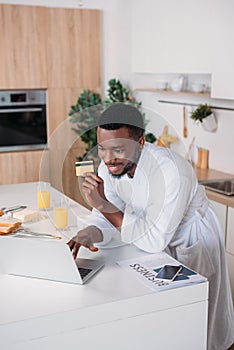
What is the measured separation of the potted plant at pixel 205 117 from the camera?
11.9 feet

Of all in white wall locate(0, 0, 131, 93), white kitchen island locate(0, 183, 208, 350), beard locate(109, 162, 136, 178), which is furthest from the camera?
white wall locate(0, 0, 131, 93)

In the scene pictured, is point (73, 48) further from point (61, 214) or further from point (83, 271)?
point (83, 271)

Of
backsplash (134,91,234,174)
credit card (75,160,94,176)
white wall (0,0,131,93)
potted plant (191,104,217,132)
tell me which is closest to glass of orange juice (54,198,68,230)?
credit card (75,160,94,176)

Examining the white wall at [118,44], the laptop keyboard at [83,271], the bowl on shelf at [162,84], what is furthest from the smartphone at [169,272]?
the bowl on shelf at [162,84]

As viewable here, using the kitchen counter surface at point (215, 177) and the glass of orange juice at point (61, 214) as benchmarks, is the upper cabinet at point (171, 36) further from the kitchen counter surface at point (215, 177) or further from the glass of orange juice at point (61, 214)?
the glass of orange juice at point (61, 214)

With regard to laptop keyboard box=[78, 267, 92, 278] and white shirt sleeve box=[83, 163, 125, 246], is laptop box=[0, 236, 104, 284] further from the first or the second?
white shirt sleeve box=[83, 163, 125, 246]

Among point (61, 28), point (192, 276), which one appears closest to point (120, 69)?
point (61, 28)

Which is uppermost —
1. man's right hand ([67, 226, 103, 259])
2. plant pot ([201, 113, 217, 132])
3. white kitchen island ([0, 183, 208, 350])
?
plant pot ([201, 113, 217, 132])

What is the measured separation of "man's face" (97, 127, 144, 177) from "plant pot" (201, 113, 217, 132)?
2206 millimetres

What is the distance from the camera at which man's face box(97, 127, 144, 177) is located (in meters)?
1.52

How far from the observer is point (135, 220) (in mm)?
1661

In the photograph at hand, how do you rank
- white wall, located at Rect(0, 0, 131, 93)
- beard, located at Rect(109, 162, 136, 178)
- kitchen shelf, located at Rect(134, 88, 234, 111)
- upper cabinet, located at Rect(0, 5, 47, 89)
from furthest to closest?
white wall, located at Rect(0, 0, 131, 93)
upper cabinet, located at Rect(0, 5, 47, 89)
kitchen shelf, located at Rect(134, 88, 234, 111)
beard, located at Rect(109, 162, 136, 178)

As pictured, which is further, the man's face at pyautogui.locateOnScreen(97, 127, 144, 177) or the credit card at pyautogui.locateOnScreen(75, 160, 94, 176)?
the credit card at pyautogui.locateOnScreen(75, 160, 94, 176)

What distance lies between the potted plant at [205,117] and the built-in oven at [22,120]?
1.53 meters
